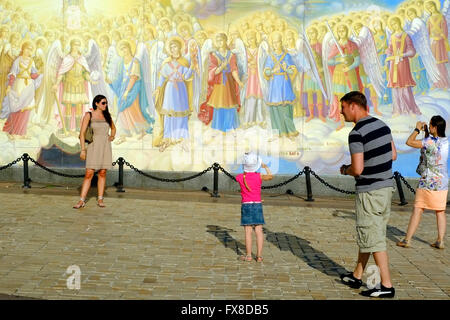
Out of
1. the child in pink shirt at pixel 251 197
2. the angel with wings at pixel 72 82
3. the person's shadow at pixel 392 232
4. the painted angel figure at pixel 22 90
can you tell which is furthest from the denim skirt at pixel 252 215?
the painted angel figure at pixel 22 90

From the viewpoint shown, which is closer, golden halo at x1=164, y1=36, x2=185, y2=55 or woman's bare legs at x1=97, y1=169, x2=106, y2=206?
woman's bare legs at x1=97, y1=169, x2=106, y2=206

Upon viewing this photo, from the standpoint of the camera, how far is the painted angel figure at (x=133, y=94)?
1332cm

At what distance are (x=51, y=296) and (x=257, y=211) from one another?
2254mm

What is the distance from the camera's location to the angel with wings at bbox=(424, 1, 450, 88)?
1240cm

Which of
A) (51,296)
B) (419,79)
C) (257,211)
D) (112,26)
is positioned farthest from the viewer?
(112,26)

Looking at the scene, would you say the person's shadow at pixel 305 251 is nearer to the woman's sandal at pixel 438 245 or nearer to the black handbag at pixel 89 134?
the woman's sandal at pixel 438 245

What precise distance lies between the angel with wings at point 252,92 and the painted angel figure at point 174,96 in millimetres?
1253

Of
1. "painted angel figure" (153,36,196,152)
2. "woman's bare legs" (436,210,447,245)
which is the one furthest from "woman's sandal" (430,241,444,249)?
"painted angel figure" (153,36,196,152)

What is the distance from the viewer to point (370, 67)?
1265cm

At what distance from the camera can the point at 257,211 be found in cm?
599

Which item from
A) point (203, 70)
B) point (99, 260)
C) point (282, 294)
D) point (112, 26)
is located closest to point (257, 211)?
point (282, 294)

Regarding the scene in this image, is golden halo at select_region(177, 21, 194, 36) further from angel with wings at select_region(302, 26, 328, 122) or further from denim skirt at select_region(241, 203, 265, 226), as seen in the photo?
denim skirt at select_region(241, 203, 265, 226)

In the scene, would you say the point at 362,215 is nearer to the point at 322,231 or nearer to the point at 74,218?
the point at 322,231

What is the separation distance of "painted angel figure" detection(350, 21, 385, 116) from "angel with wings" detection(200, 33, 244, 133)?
2.74 metres
